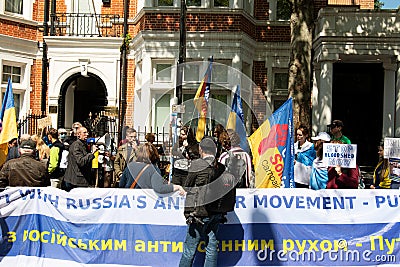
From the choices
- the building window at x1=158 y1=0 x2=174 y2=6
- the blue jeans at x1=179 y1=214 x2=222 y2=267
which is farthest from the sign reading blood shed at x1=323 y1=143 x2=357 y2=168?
the building window at x1=158 y1=0 x2=174 y2=6

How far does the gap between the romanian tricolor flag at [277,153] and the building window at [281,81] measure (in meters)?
10.3

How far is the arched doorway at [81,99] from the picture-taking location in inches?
792

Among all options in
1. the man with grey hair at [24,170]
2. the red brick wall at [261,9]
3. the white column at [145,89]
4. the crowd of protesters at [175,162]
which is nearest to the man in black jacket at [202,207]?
the crowd of protesters at [175,162]

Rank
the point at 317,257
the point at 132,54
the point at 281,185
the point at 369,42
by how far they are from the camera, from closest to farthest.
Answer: the point at 317,257 < the point at 281,185 < the point at 369,42 < the point at 132,54

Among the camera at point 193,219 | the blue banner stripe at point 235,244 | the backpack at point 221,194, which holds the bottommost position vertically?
the blue banner stripe at point 235,244

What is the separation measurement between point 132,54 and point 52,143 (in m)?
8.28

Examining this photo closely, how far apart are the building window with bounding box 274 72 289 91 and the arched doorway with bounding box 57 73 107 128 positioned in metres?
5.81

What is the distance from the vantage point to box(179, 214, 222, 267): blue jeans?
23.0 ft

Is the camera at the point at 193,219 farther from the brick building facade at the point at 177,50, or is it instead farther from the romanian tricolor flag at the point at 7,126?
the brick building facade at the point at 177,50

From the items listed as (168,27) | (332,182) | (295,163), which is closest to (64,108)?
(168,27)

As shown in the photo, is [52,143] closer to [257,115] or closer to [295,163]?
[295,163]

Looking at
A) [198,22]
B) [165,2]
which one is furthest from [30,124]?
[198,22]

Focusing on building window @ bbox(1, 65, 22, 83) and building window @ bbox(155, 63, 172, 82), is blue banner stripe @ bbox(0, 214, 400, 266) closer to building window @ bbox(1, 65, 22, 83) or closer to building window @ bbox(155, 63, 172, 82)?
building window @ bbox(155, 63, 172, 82)

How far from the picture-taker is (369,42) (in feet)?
53.9
